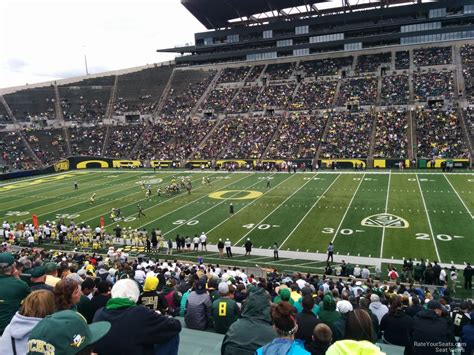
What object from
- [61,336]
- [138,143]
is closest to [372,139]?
[138,143]

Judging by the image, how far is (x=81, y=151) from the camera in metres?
61.7

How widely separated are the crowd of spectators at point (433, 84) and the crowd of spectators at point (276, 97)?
61.1 feet

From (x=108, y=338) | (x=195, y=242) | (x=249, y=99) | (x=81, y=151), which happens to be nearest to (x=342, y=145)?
(x=249, y=99)

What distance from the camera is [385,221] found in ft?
79.3

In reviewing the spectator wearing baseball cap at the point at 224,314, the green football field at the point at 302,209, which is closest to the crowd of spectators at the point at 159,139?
the green football field at the point at 302,209

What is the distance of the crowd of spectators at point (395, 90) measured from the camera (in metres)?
54.5

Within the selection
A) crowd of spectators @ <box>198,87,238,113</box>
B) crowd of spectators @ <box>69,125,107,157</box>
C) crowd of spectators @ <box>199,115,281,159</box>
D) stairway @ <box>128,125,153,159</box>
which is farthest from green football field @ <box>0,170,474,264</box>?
crowd of spectators @ <box>198,87,238,113</box>

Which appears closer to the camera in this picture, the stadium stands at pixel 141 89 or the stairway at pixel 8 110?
the stairway at pixel 8 110

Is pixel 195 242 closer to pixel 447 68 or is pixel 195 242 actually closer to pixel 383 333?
pixel 383 333

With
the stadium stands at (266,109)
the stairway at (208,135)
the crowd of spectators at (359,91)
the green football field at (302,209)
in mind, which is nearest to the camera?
the green football field at (302,209)

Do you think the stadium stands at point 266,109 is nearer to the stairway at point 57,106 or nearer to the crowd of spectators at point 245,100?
the crowd of spectators at point 245,100

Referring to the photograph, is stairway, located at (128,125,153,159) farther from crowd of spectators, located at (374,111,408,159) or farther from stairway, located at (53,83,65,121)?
crowd of spectators, located at (374,111,408,159)

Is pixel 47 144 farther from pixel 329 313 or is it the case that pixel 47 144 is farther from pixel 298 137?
pixel 329 313

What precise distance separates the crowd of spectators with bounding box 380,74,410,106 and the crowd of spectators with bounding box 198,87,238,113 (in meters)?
25.0
